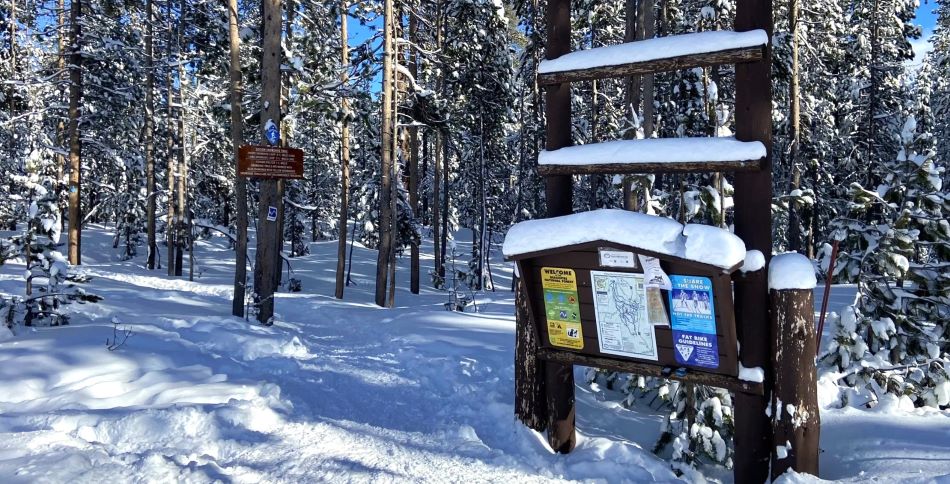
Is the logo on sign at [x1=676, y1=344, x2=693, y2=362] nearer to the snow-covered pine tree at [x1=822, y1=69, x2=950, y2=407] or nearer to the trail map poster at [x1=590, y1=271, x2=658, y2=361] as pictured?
the trail map poster at [x1=590, y1=271, x2=658, y2=361]

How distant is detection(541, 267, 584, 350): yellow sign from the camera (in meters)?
4.69

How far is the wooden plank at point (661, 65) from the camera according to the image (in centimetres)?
402

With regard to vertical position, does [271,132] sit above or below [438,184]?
below

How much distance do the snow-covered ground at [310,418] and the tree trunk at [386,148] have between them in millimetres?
7003

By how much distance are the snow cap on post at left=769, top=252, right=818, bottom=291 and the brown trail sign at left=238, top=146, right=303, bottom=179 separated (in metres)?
8.72

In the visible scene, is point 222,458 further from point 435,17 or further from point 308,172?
point 308,172

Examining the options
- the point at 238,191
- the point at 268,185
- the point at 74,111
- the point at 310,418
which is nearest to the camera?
the point at 310,418

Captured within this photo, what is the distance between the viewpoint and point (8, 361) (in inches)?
252

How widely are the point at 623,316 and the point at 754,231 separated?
1.11m

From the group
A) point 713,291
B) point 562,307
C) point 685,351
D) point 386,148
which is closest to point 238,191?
point 386,148

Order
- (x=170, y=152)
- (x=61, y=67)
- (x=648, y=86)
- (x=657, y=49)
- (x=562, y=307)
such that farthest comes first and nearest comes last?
(x=170, y=152) → (x=61, y=67) → (x=648, y=86) → (x=562, y=307) → (x=657, y=49)

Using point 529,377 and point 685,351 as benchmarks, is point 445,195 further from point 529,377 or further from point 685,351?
point 685,351

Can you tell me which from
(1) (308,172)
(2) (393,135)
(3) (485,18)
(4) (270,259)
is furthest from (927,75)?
(1) (308,172)

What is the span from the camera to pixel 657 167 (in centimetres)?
427
